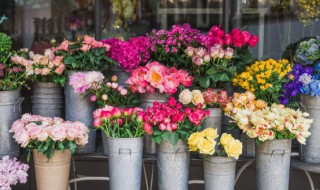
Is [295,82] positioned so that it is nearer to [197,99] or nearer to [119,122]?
[197,99]

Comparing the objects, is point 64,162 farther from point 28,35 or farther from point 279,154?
point 28,35

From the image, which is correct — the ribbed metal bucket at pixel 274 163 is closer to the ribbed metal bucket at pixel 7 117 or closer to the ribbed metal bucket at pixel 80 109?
the ribbed metal bucket at pixel 80 109

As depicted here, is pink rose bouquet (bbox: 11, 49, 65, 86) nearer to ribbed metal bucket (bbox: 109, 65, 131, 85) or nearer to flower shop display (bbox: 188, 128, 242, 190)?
ribbed metal bucket (bbox: 109, 65, 131, 85)

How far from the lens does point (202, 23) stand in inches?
255

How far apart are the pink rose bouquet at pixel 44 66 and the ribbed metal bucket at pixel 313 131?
3.72ft

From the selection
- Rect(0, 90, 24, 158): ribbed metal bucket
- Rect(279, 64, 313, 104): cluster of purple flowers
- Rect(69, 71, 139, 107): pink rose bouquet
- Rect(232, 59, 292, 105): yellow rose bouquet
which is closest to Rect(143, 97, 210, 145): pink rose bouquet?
Rect(69, 71, 139, 107): pink rose bouquet

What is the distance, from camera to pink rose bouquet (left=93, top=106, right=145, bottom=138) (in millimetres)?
2020

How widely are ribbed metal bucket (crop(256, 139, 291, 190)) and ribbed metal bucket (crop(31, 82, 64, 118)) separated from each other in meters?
1.00

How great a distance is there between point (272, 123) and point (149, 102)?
58 centimetres

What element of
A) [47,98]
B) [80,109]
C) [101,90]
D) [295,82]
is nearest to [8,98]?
[47,98]

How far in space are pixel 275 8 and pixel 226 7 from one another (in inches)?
69.8

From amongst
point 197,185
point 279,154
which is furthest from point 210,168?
point 197,185

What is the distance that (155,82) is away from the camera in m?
2.15

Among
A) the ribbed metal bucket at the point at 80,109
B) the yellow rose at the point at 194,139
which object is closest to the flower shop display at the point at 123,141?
the yellow rose at the point at 194,139
